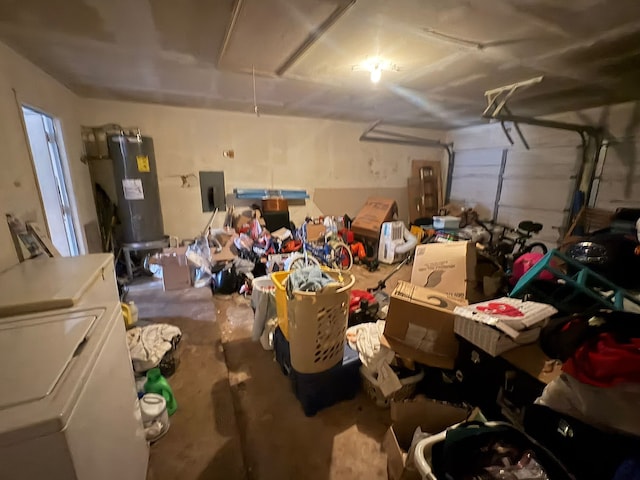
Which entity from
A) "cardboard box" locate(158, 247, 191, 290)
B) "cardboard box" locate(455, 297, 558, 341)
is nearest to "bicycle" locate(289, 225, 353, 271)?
"cardboard box" locate(158, 247, 191, 290)

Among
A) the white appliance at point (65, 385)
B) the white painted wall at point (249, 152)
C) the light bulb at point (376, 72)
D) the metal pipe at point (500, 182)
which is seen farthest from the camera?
the metal pipe at point (500, 182)

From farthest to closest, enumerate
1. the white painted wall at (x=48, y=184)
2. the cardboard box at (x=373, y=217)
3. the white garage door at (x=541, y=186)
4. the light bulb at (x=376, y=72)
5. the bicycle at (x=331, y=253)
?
the cardboard box at (x=373, y=217) → the white garage door at (x=541, y=186) → the bicycle at (x=331, y=253) → the white painted wall at (x=48, y=184) → the light bulb at (x=376, y=72)

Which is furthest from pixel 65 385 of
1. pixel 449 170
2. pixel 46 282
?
pixel 449 170

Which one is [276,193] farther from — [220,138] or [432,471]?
[432,471]

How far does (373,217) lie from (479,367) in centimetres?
364

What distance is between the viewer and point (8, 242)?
174cm

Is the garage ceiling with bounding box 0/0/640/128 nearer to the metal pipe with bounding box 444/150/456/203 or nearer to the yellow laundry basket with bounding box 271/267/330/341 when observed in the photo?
the yellow laundry basket with bounding box 271/267/330/341

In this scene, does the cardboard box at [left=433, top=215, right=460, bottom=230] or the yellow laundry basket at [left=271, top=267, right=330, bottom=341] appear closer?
the yellow laundry basket at [left=271, top=267, right=330, bottom=341]

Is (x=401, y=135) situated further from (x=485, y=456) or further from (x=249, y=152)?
(x=485, y=456)

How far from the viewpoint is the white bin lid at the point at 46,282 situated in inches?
44.5

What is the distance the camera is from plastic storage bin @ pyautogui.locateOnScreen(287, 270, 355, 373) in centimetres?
162

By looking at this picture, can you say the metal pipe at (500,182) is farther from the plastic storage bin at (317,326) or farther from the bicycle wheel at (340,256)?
the plastic storage bin at (317,326)

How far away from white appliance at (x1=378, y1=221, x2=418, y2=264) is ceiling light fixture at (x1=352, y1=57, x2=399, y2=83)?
7.85 feet

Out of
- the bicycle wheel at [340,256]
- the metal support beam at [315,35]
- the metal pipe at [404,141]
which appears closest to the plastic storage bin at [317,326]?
the metal support beam at [315,35]
